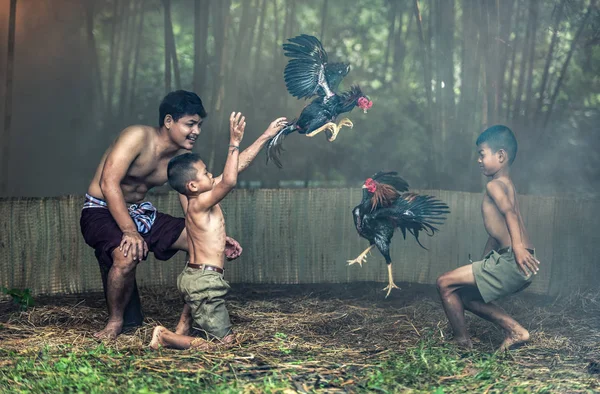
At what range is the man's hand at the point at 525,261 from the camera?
434cm

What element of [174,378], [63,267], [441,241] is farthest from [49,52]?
[174,378]

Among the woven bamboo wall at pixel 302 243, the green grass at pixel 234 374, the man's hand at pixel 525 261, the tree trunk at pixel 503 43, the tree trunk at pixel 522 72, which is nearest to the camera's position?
the green grass at pixel 234 374

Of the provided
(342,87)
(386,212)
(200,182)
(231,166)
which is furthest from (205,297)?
(342,87)

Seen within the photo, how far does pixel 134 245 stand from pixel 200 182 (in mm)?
697

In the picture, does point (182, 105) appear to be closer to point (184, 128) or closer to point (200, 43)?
point (184, 128)

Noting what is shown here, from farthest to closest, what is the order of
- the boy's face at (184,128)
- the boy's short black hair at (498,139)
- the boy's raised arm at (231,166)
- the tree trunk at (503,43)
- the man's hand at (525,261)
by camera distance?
the tree trunk at (503,43) → the boy's face at (184,128) → the boy's short black hair at (498,139) → the man's hand at (525,261) → the boy's raised arm at (231,166)

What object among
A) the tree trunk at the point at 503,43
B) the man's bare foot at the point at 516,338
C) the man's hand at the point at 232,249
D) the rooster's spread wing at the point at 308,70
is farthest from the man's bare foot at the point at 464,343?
the tree trunk at the point at 503,43

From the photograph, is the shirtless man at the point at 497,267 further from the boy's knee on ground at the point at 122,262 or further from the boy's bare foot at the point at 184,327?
the boy's knee on ground at the point at 122,262

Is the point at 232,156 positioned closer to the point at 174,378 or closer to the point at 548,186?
the point at 174,378

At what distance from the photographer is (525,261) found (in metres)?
4.34

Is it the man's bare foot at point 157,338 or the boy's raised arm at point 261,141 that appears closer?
the man's bare foot at point 157,338

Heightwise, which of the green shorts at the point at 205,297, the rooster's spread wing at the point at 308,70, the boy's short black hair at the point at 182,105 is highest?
the rooster's spread wing at the point at 308,70

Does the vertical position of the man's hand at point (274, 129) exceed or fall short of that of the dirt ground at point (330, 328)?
it exceeds it

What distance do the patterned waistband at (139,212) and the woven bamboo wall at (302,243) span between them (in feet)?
3.82
